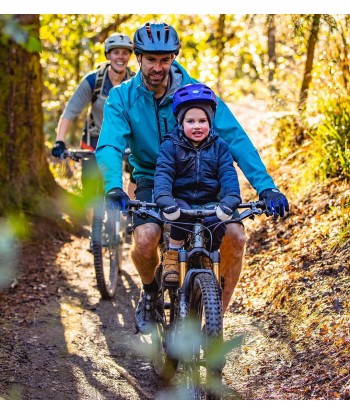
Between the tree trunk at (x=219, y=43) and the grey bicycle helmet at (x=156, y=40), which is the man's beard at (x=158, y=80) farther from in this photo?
the tree trunk at (x=219, y=43)

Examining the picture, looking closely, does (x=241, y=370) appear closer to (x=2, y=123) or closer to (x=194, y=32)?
(x=2, y=123)

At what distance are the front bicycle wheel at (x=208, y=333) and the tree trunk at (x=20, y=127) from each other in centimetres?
501

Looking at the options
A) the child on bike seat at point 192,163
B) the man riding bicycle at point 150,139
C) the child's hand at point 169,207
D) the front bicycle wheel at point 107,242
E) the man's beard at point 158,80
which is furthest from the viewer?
the front bicycle wheel at point 107,242

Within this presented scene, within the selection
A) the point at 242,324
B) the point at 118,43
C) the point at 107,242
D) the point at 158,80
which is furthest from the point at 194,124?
the point at 118,43

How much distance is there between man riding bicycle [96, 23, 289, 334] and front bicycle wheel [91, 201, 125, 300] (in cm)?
198

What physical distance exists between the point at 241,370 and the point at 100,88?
150 inches

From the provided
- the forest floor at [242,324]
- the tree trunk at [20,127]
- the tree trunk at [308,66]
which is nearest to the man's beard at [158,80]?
the forest floor at [242,324]

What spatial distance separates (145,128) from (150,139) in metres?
0.09

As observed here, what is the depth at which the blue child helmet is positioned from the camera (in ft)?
14.2

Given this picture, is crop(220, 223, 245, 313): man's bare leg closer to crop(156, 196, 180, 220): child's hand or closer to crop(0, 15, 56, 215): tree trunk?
crop(156, 196, 180, 220): child's hand

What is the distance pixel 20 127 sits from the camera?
8977 mm

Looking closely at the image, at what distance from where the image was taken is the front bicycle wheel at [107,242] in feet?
23.2

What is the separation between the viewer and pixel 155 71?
15.9 feet
